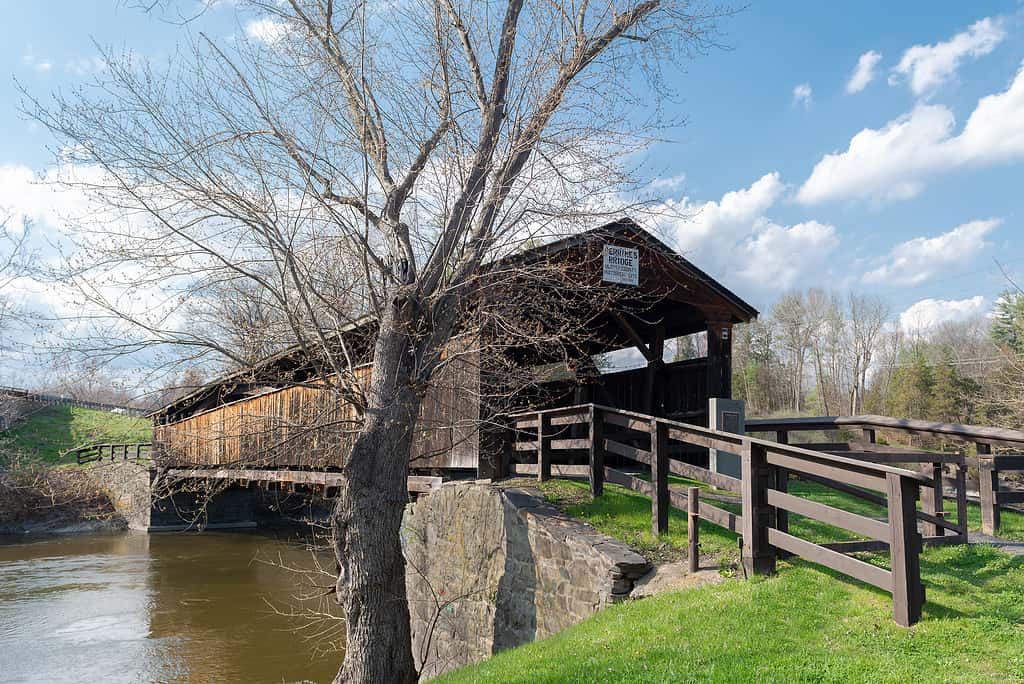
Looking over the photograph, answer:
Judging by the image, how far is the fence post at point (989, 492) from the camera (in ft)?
24.3

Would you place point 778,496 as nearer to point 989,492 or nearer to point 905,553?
point 905,553

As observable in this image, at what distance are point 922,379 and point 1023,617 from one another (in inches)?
1044

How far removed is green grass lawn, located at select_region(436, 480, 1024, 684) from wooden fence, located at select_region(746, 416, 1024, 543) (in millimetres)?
531

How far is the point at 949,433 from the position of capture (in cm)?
845

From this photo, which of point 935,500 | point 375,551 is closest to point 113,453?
point 375,551

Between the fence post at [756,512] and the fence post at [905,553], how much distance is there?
1149mm

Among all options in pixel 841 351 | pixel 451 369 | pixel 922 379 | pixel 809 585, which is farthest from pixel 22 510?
pixel 841 351

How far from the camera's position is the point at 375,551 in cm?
705

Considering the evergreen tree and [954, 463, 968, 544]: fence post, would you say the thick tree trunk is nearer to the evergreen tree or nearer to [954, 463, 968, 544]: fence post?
[954, 463, 968, 544]: fence post

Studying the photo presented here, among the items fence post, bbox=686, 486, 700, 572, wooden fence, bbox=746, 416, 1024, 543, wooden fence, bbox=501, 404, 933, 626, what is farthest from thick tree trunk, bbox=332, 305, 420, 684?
wooden fence, bbox=746, 416, 1024, 543

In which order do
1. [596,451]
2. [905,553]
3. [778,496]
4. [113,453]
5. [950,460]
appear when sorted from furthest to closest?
[113,453]
[596,451]
[950,460]
[778,496]
[905,553]

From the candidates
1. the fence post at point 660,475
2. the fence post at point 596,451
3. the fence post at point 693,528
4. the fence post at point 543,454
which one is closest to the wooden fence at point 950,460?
the fence post at point 693,528

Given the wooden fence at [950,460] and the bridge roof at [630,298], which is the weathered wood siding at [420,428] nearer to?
the bridge roof at [630,298]

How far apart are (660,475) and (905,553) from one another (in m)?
2.85
